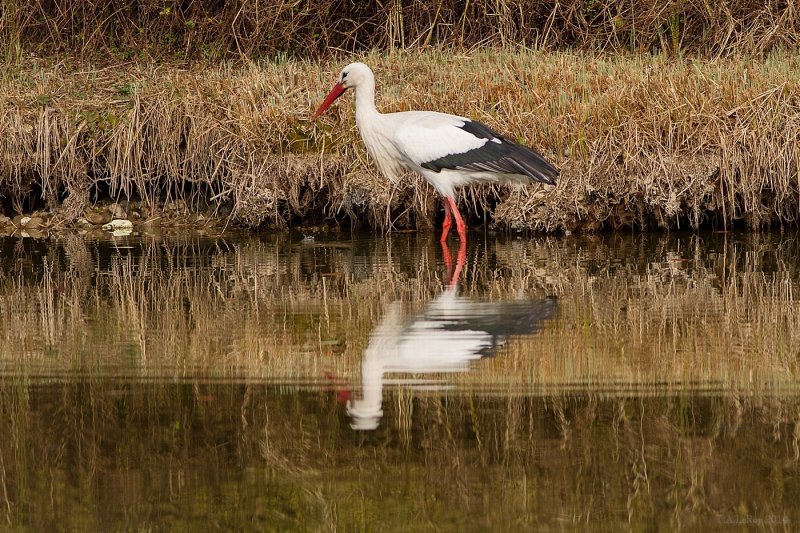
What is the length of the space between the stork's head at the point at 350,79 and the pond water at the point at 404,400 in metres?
2.01

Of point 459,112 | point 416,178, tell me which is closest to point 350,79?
point 416,178

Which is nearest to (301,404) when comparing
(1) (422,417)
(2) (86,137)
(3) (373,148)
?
(1) (422,417)

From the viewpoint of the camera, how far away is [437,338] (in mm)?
5258

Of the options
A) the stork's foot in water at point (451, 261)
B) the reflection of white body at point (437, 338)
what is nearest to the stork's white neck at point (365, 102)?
the stork's foot in water at point (451, 261)

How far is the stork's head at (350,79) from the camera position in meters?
8.88

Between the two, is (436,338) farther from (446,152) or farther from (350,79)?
(350,79)

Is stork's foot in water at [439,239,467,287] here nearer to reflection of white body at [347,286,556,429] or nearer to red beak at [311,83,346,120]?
reflection of white body at [347,286,556,429]

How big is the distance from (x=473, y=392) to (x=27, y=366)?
6.27ft

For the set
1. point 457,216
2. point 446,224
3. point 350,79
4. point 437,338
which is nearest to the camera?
point 437,338

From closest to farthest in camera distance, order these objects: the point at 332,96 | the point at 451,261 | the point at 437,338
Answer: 1. the point at 437,338
2. the point at 451,261
3. the point at 332,96

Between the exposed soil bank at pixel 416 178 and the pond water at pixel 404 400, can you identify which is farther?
the exposed soil bank at pixel 416 178

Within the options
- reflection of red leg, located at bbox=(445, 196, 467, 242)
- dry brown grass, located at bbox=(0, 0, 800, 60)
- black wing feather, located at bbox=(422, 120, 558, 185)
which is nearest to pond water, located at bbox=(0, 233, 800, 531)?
black wing feather, located at bbox=(422, 120, 558, 185)

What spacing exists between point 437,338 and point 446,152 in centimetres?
307

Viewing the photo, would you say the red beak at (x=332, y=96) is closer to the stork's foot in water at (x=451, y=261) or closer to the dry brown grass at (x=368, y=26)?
the stork's foot in water at (x=451, y=261)
